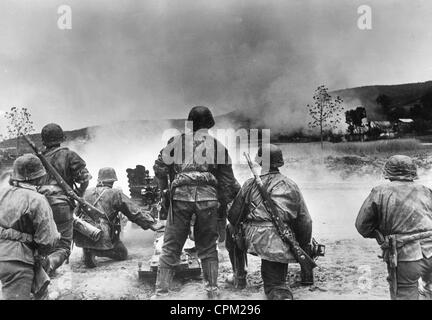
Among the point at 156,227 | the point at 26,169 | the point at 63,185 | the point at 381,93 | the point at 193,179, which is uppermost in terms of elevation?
the point at 381,93

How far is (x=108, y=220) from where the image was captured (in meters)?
6.59

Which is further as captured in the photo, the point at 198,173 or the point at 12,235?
the point at 198,173

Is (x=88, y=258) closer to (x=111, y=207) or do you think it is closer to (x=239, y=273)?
(x=111, y=207)

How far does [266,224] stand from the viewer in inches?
190

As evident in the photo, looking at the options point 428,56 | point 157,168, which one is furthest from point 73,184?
point 428,56

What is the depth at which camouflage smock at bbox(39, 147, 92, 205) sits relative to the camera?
19.5ft

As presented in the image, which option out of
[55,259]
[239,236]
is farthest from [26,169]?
[239,236]

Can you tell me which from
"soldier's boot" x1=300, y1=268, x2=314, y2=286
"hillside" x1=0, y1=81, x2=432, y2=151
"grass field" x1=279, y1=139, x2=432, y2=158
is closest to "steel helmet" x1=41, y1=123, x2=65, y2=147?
"soldier's boot" x1=300, y1=268, x2=314, y2=286

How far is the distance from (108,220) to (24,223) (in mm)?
2512

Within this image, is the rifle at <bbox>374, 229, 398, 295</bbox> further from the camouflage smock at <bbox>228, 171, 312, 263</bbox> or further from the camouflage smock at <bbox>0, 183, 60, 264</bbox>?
the camouflage smock at <bbox>0, 183, 60, 264</bbox>

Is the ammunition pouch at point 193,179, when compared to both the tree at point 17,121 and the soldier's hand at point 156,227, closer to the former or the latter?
the soldier's hand at point 156,227

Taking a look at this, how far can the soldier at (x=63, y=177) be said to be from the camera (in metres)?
5.87

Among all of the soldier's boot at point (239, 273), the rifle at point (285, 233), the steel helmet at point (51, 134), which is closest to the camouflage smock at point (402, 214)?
the rifle at point (285, 233)
